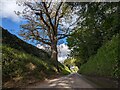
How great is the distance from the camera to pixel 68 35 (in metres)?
30.6

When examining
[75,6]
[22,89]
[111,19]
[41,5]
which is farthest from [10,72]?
[41,5]

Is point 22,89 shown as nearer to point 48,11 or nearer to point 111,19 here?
point 111,19

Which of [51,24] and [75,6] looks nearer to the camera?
[75,6]

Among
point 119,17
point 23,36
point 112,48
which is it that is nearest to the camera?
point 119,17

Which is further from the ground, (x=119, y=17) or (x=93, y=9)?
(x=93, y=9)

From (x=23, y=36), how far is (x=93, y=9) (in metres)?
23.5

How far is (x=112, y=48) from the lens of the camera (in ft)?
30.1

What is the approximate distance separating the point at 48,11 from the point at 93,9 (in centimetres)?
1920

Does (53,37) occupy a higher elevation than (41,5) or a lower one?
lower

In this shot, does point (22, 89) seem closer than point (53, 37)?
Yes

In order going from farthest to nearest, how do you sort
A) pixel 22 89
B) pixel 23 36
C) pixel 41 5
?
pixel 23 36 → pixel 41 5 → pixel 22 89

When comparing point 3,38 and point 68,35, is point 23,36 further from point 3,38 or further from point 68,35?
point 3,38

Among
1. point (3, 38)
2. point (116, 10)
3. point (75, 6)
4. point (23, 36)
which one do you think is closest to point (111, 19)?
point (116, 10)

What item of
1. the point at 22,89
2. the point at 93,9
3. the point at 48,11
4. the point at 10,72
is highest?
the point at 48,11
